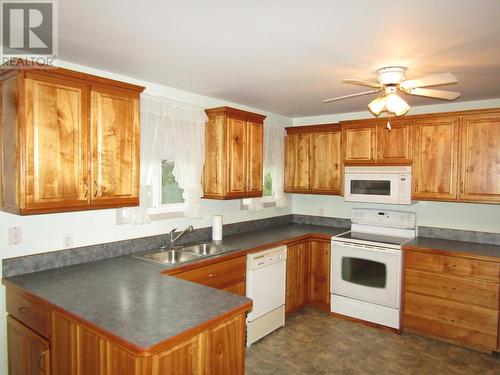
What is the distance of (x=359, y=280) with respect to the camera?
380cm

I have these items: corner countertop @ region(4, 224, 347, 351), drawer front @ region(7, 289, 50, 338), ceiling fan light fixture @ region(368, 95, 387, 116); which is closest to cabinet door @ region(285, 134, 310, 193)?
ceiling fan light fixture @ region(368, 95, 387, 116)

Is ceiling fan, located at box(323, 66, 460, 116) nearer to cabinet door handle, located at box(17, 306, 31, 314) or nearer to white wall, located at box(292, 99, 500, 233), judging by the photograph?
white wall, located at box(292, 99, 500, 233)

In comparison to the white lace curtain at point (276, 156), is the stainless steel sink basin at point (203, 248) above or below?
below

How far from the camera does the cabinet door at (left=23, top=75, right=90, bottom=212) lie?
2102mm

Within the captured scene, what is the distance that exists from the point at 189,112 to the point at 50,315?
7.00 feet

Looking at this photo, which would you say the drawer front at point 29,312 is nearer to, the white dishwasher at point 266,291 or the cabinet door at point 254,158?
the white dishwasher at point 266,291

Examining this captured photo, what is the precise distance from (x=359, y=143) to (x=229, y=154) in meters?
1.61

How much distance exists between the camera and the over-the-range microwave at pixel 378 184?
379cm

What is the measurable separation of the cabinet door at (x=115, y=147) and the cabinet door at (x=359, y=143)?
8.36 feet

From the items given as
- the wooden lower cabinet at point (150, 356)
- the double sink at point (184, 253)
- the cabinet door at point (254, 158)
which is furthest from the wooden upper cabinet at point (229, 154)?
the wooden lower cabinet at point (150, 356)

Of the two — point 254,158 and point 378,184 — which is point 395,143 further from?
point 254,158

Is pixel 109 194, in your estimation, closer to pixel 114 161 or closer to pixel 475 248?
pixel 114 161

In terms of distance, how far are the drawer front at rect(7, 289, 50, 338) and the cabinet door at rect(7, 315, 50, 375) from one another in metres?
0.04

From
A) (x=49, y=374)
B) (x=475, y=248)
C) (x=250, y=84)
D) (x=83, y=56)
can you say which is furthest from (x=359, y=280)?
(x=83, y=56)
